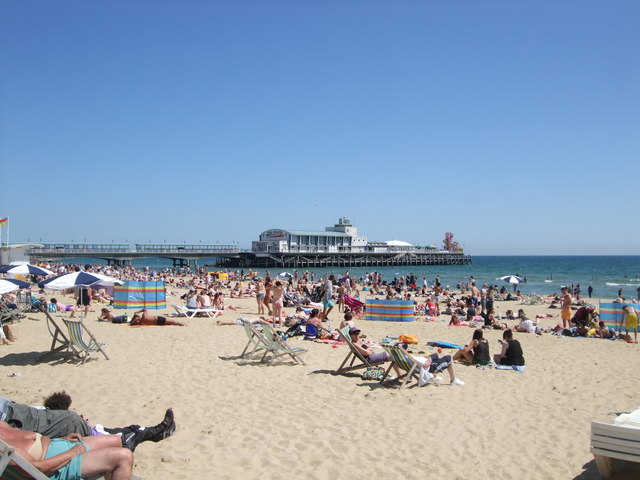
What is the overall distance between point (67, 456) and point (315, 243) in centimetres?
6899

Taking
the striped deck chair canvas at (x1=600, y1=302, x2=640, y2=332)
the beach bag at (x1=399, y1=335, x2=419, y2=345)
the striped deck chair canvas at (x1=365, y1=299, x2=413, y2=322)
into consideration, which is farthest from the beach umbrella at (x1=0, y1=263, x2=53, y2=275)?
the striped deck chair canvas at (x1=600, y1=302, x2=640, y2=332)

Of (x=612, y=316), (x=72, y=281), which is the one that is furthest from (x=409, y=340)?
(x=72, y=281)

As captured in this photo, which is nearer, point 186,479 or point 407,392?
point 186,479

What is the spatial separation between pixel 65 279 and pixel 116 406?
4.19 metres

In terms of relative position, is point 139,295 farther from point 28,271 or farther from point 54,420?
point 54,420

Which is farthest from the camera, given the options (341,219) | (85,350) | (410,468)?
(341,219)

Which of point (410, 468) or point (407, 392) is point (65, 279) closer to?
point (407, 392)

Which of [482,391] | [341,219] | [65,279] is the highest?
[341,219]

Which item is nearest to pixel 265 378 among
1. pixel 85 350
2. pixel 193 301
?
pixel 85 350

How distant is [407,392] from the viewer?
645 cm

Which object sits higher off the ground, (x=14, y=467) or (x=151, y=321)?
(x=14, y=467)

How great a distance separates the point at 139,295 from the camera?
612 inches

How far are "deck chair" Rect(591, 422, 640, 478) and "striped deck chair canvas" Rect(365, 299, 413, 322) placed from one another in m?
10.4

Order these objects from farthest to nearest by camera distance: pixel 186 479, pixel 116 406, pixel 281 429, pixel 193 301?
1. pixel 193 301
2. pixel 116 406
3. pixel 281 429
4. pixel 186 479
